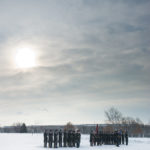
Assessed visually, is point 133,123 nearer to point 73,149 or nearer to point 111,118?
point 111,118

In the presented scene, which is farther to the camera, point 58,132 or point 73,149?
point 58,132

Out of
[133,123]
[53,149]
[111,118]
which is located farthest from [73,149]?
[133,123]

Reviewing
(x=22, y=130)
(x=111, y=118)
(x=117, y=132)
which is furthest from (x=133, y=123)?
(x=117, y=132)

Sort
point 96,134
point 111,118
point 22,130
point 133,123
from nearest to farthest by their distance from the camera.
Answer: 1. point 96,134
2. point 111,118
3. point 133,123
4. point 22,130

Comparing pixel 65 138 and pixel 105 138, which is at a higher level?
pixel 65 138

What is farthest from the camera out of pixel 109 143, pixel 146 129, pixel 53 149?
pixel 146 129

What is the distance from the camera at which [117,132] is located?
33.2 meters

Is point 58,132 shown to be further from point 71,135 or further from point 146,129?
point 146,129

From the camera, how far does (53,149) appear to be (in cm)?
2414

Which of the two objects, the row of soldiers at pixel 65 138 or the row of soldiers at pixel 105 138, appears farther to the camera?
the row of soldiers at pixel 105 138

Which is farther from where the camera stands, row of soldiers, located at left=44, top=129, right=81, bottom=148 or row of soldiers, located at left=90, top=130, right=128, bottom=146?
row of soldiers, located at left=90, top=130, right=128, bottom=146

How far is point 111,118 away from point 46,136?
72.0 m

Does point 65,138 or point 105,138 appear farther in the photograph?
point 105,138

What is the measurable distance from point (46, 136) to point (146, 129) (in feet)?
501
